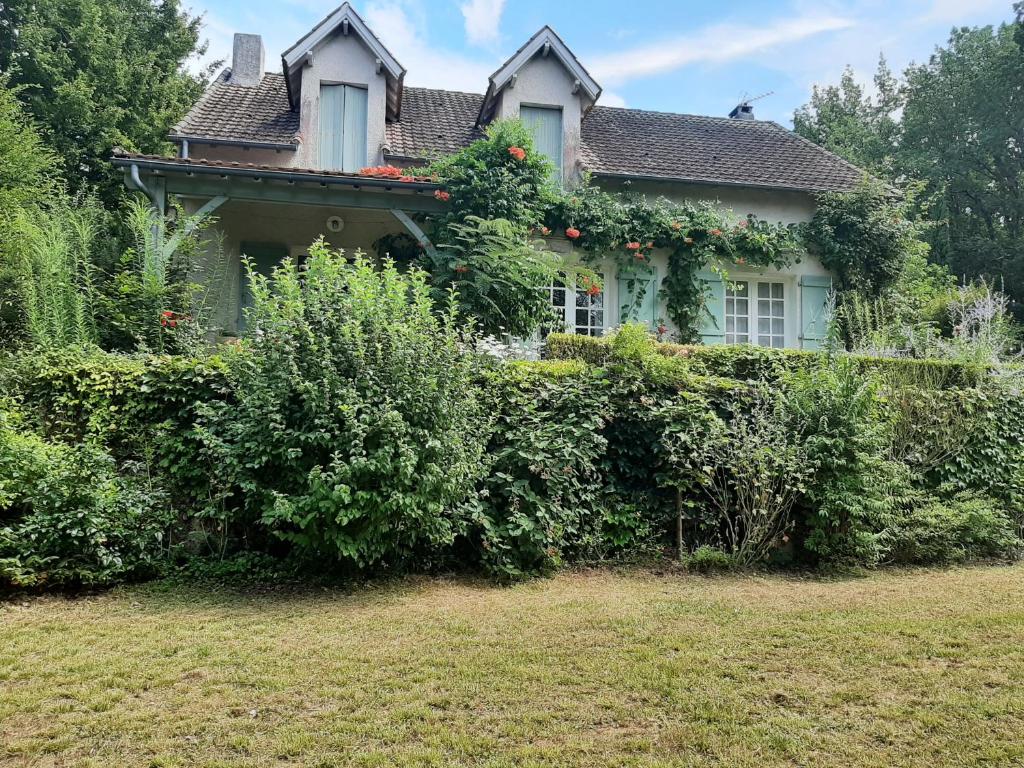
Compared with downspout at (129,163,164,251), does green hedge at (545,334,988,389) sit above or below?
below

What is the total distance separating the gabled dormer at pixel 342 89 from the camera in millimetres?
11883

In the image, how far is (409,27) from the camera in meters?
12.7

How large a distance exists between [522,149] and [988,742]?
8.94 m

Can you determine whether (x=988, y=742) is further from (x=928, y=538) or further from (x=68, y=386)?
(x=68, y=386)

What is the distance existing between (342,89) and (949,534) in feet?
37.9

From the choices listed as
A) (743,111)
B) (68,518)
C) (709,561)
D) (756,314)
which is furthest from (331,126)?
(743,111)

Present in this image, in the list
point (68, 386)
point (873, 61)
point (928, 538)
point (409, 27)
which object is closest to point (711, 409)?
point (928, 538)

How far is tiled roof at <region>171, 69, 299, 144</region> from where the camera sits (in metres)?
11.3

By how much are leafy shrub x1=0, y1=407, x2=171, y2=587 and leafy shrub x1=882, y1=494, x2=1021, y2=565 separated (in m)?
6.09

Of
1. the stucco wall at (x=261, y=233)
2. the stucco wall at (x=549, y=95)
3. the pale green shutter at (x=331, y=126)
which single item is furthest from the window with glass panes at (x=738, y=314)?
the pale green shutter at (x=331, y=126)

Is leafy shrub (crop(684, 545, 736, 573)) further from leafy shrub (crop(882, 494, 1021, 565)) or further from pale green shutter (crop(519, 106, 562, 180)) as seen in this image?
pale green shutter (crop(519, 106, 562, 180))

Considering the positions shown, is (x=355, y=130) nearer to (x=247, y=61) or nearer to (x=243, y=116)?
(x=243, y=116)

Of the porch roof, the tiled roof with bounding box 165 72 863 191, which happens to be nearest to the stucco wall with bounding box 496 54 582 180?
the tiled roof with bounding box 165 72 863 191

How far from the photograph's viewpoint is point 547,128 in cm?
1246
